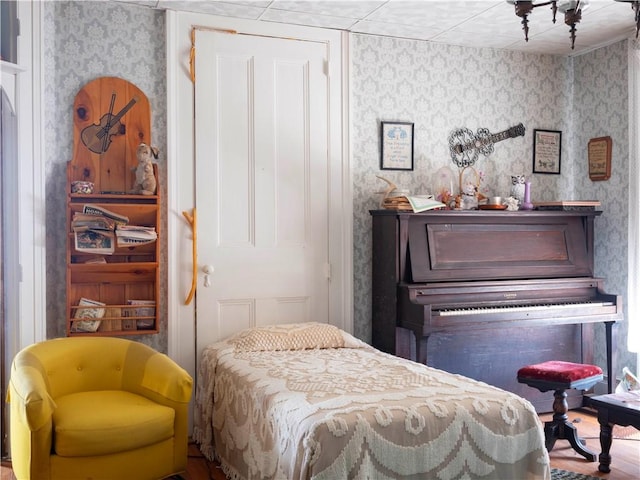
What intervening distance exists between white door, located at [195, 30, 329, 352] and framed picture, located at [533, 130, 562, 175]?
167 cm

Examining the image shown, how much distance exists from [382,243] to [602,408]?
5.29ft

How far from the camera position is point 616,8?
3.96 m

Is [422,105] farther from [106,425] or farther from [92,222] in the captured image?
[106,425]

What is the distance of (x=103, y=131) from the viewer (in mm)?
3861

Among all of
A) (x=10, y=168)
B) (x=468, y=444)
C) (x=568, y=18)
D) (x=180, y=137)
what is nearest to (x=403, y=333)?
(x=468, y=444)

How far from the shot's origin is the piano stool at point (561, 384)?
3.64 m

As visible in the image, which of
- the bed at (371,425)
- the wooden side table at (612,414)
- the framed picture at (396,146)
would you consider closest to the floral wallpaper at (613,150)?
the wooden side table at (612,414)

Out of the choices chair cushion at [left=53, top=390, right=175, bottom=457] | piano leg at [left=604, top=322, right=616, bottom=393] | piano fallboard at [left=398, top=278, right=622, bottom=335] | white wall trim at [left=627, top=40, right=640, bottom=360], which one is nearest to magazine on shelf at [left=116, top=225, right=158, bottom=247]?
chair cushion at [left=53, top=390, right=175, bottom=457]

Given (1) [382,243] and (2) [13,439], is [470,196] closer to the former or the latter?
(1) [382,243]

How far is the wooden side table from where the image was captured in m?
3.31

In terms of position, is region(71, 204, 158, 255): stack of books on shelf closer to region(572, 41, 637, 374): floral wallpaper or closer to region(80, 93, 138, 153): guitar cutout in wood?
region(80, 93, 138, 153): guitar cutout in wood

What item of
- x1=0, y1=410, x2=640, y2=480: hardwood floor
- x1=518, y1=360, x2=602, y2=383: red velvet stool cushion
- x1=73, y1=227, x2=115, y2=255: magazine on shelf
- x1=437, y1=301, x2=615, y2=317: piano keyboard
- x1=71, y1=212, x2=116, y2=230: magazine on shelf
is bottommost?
x1=0, y1=410, x2=640, y2=480: hardwood floor

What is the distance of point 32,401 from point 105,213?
128 centimetres

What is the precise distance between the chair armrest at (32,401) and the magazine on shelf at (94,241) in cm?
90
